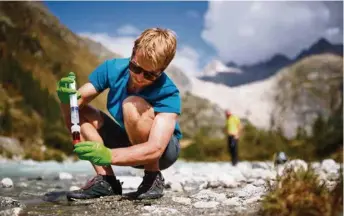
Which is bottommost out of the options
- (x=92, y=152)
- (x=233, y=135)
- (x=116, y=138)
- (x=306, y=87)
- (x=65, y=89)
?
(x=92, y=152)

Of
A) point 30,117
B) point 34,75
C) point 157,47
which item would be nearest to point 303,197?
point 157,47

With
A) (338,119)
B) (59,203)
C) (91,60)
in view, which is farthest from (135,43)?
(91,60)

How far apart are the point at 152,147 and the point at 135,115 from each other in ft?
0.72

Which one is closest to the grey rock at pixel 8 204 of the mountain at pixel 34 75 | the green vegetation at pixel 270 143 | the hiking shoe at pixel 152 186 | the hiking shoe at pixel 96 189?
the hiking shoe at pixel 96 189

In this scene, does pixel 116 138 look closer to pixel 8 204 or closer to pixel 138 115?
pixel 138 115

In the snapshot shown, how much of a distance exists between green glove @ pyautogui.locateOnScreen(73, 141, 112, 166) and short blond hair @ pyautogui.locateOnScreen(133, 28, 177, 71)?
0.58 metres

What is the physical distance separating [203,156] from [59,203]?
15.5m

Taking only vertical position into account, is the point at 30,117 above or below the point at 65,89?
above

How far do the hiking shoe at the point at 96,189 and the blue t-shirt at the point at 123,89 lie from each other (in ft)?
1.33

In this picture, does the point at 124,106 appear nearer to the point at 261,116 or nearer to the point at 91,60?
the point at 91,60

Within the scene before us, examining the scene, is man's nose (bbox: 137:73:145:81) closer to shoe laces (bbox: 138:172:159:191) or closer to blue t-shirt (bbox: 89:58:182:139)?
blue t-shirt (bbox: 89:58:182:139)

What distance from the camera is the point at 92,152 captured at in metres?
2.42

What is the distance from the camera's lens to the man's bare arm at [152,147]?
8.67ft

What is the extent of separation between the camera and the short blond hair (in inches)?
103
